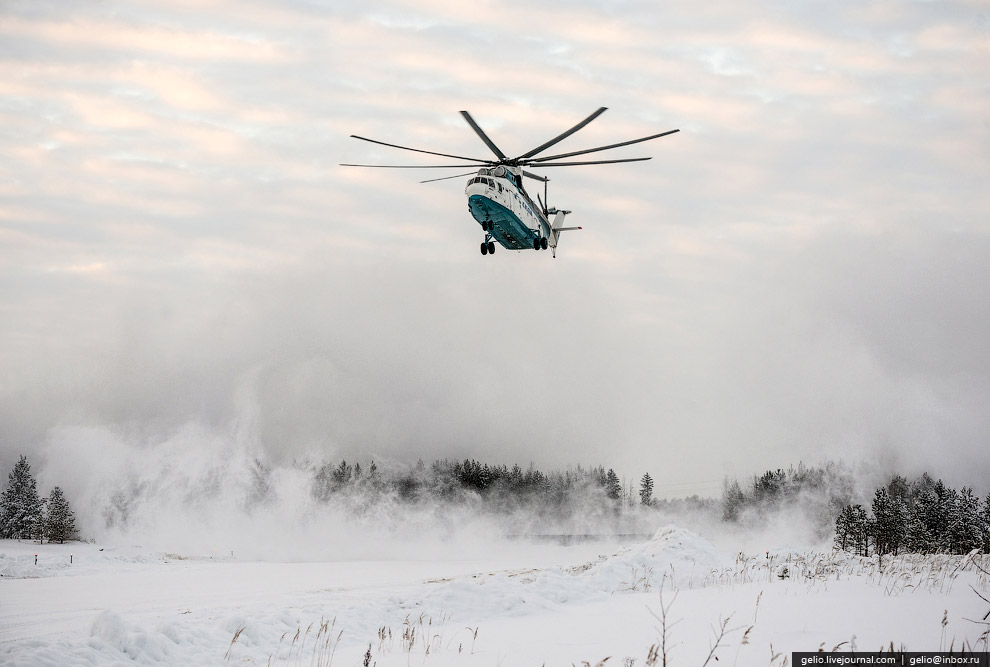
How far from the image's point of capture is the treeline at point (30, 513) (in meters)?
89.4

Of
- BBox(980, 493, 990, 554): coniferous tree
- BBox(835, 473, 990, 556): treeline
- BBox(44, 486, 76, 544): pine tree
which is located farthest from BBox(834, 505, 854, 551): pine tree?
BBox(44, 486, 76, 544): pine tree

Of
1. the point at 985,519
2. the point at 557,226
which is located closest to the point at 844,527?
the point at 985,519

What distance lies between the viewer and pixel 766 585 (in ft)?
57.9

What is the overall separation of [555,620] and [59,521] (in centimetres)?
9429

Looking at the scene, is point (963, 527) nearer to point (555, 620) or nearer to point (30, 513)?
point (555, 620)

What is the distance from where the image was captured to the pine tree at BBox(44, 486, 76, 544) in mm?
88688

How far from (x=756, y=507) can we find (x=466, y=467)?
2513 inches

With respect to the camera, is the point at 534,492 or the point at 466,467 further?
the point at 534,492

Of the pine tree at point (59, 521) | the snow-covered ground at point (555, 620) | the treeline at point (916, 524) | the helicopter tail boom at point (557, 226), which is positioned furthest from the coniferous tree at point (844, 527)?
the pine tree at point (59, 521)

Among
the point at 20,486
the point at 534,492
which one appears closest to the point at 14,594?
the point at 20,486

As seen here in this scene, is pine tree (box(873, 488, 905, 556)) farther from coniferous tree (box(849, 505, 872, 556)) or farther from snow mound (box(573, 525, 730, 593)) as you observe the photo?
snow mound (box(573, 525, 730, 593))

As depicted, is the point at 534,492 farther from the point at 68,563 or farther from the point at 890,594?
the point at 890,594

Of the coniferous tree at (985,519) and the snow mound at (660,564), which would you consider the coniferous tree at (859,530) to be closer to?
the coniferous tree at (985,519)

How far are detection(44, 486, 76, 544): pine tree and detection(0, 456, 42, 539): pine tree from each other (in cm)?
407
